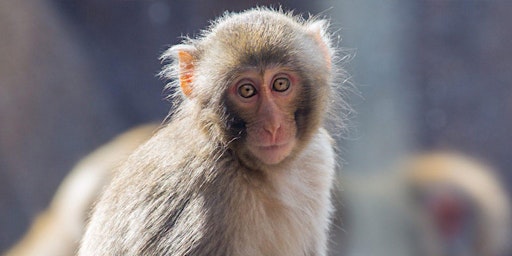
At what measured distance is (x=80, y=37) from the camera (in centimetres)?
703

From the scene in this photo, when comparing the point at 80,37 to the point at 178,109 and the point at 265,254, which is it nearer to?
the point at 178,109

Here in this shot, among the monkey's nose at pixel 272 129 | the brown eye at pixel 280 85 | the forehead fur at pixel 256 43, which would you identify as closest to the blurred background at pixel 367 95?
the forehead fur at pixel 256 43

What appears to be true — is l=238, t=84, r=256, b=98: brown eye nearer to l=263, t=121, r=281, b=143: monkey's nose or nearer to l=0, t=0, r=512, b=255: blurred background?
l=263, t=121, r=281, b=143: monkey's nose

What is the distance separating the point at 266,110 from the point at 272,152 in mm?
191

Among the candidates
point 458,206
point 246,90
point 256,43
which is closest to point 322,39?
point 256,43

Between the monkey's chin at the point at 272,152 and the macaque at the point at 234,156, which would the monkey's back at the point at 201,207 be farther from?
the monkey's chin at the point at 272,152

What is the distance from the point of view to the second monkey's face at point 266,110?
11.4 ft

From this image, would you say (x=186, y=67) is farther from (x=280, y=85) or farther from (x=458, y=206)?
(x=458, y=206)

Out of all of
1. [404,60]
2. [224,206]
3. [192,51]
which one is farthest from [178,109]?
[404,60]

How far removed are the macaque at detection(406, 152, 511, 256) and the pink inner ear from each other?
340 centimetres

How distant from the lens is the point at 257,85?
3.51 metres

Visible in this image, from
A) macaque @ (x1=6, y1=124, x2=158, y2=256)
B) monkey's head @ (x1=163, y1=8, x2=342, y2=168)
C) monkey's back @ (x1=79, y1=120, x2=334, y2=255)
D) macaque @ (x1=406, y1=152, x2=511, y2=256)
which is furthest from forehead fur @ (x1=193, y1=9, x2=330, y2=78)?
macaque @ (x1=406, y1=152, x2=511, y2=256)

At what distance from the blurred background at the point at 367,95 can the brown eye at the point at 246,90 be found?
3.13 metres

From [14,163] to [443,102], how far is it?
3660 mm
